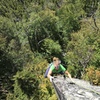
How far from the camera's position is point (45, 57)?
38.9 metres

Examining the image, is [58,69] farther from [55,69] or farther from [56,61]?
[56,61]

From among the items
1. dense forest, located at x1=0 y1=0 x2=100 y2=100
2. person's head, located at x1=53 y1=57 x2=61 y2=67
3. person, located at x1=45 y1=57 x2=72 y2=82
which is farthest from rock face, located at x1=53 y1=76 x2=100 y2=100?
dense forest, located at x1=0 y1=0 x2=100 y2=100

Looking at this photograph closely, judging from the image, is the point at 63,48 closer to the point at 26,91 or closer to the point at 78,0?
the point at 78,0

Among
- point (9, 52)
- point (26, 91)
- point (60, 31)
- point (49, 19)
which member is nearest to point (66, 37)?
point (60, 31)

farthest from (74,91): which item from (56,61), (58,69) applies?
(58,69)

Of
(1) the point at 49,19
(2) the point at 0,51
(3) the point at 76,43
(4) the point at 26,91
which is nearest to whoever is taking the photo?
(4) the point at 26,91

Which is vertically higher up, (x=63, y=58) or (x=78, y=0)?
(x=78, y=0)

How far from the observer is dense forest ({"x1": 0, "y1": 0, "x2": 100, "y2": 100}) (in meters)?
28.3

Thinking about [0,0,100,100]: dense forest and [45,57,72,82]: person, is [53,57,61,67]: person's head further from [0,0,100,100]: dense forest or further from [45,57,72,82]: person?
[0,0,100,100]: dense forest

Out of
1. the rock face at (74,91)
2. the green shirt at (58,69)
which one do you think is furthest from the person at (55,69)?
the rock face at (74,91)

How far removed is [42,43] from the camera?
4009 centimetres

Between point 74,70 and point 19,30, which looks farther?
point 19,30

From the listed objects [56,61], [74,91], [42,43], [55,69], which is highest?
[42,43]

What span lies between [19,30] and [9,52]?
628cm
